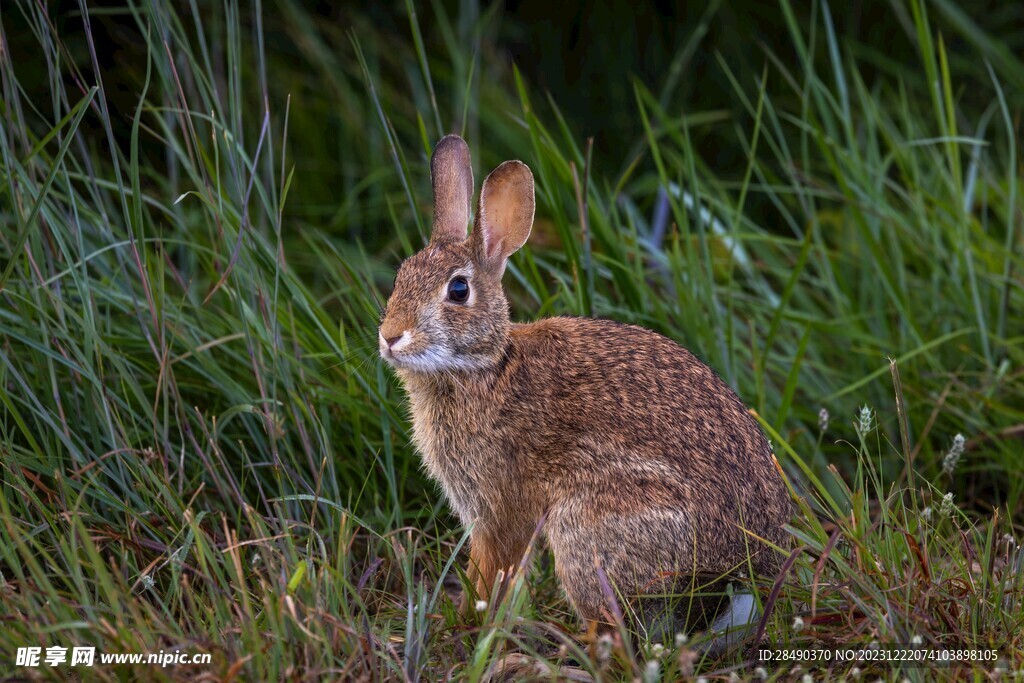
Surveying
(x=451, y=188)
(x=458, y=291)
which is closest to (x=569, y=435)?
(x=458, y=291)

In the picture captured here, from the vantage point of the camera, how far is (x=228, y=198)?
444 cm

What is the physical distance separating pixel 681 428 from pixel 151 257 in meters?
2.41

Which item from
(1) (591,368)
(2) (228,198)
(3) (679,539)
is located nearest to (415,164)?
(2) (228,198)

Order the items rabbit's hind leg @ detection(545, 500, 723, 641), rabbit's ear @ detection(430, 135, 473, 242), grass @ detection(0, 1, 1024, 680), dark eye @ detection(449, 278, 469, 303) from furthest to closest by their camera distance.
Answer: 1. rabbit's ear @ detection(430, 135, 473, 242)
2. dark eye @ detection(449, 278, 469, 303)
3. rabbit's hind leg @ detection(545, 500, 723, 641)
4. grass @ detection(0, 1, 1024, 680)

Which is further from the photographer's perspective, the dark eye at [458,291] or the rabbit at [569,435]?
the dark eye at [458,291]

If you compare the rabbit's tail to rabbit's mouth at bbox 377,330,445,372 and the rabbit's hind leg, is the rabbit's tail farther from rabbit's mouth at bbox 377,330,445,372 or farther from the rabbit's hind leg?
rabbit's mouth at bbox 377,330,445,372

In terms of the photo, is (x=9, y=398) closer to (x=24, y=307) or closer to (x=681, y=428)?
(x=24, y=307)

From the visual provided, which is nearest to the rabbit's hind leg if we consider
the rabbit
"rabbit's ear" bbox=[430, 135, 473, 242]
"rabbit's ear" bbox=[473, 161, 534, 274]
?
the rabbit

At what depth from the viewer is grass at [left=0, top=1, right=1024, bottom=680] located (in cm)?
318

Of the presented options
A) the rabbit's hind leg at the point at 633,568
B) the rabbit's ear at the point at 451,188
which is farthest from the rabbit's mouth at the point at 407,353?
the rabbit's hind leg at the point at 633,568

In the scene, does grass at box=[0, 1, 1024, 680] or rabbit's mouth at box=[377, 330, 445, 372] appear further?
rabbit's mouth at box=[377, 330, 445, 372]

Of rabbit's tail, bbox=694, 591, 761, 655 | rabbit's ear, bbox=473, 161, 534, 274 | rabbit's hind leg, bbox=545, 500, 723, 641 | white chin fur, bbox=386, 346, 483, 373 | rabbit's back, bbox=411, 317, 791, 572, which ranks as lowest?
rabbit's tail, bbox=694, 591, 761, 655

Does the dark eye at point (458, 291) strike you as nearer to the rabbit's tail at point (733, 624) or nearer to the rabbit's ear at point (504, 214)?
the rabbit's ear at point (504, 214)

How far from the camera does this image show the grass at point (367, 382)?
3182 millimetres
